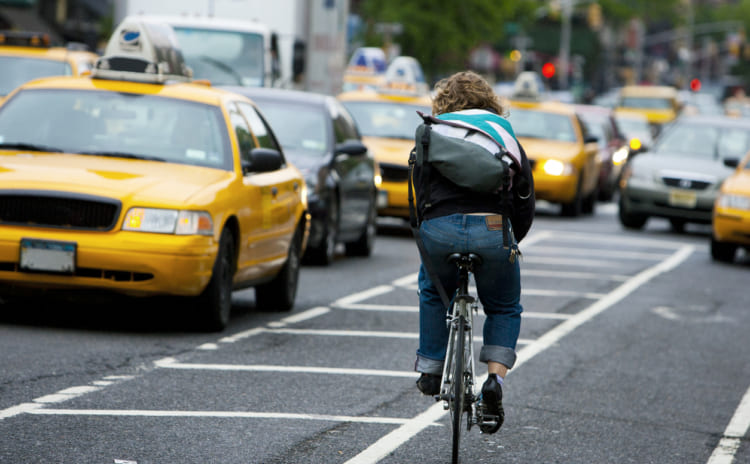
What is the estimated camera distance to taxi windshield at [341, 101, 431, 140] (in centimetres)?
2000

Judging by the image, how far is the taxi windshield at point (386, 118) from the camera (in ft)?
65.6

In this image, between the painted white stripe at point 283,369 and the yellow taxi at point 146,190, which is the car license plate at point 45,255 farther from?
the painted white stripe at point 283,369

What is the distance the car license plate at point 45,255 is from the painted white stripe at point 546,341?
2.58 meters

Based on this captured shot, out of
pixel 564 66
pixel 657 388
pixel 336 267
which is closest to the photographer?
pixel 657 388

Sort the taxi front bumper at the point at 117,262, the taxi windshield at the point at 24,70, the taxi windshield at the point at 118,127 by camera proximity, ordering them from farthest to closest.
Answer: the taxi windshield at the point at 24,70, the taxi windshield at the point at 118,127, the taxi front bumper at the point at 117,262

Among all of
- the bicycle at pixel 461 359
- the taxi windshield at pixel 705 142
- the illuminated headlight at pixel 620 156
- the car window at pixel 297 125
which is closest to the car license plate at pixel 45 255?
the bicycle at pixel 461 359

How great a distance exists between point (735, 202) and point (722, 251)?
84 cm

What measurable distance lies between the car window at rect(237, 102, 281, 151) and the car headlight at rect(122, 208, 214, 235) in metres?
1.84

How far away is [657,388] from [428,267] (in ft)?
9.82

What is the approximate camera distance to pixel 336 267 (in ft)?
49.3

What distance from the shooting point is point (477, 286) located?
616 cm

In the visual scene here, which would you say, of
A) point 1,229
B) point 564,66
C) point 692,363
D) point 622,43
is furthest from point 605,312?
point 622,43

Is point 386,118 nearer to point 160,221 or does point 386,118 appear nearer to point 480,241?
point 160,221

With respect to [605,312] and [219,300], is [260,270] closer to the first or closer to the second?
[219,300]
